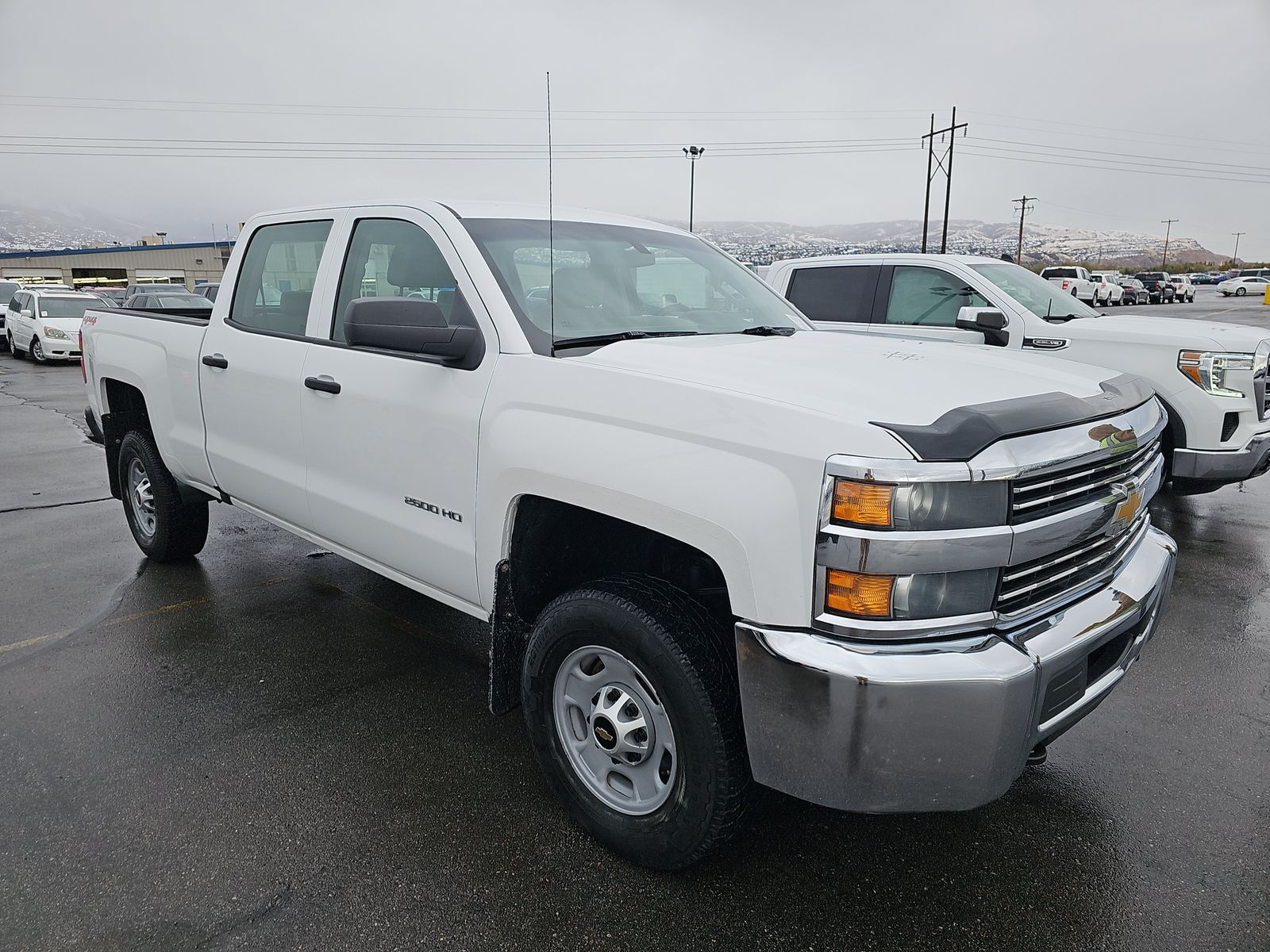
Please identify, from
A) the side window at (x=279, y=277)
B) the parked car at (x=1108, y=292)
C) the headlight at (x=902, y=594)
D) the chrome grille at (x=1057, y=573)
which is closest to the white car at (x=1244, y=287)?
the parked car at (x=1108, y=292)

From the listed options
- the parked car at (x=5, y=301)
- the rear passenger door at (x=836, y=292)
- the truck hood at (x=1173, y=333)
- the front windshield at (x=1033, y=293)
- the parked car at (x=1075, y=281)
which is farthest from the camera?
the parked car at (x=1075, y=281)

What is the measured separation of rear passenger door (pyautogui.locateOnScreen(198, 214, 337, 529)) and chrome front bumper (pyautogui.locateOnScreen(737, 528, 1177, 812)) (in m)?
2.46

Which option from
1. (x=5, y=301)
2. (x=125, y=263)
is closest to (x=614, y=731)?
(x=5, y=301)

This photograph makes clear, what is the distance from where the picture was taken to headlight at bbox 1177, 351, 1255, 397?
582 centimetres

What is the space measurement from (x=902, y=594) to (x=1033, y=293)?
6541 mm

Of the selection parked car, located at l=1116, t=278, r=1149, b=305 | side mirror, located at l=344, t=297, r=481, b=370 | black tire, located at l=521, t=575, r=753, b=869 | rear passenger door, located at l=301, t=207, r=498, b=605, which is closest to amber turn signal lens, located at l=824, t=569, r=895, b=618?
black tire, located at l=521, t=575, r=753, b=869

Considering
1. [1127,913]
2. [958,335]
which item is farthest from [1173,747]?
[958,335]

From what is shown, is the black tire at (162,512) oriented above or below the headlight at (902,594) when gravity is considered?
below

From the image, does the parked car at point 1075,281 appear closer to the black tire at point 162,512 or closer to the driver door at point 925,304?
the driver door at point 925,304

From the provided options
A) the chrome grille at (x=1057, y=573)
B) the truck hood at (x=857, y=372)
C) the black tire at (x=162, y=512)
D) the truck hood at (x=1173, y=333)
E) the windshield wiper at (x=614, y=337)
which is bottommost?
the black tire at (x=162, y=512)

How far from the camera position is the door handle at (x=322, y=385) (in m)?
3.43

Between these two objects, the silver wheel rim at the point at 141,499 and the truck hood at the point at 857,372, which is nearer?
the truck hood at the point at 857,372

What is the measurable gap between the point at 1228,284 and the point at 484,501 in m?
70.7

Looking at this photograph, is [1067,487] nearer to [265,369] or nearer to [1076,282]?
[265,369]
